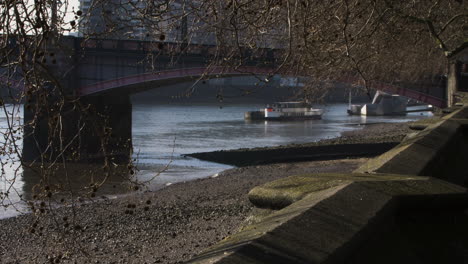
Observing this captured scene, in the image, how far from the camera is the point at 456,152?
353cm

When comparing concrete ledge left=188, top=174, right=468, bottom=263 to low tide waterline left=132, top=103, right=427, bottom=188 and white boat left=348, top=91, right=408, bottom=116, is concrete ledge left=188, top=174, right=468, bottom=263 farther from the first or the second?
white boat left=348, top=91, right=408, bottom=116

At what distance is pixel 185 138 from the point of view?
1486 inches

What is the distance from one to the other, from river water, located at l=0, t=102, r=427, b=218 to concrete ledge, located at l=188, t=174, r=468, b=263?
44.6 ft

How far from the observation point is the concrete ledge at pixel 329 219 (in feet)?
4.79

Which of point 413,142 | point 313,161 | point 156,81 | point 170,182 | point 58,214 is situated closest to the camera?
point 413,142

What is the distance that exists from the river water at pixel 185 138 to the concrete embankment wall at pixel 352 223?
13562 millimetres

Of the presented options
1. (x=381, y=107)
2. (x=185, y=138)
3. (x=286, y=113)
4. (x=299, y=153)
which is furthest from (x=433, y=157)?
(x=381, y=107)

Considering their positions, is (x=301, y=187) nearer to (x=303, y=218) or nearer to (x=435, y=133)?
(x=303, y=218)

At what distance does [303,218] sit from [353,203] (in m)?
0.26

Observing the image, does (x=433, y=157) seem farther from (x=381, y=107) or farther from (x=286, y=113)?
(x=381, y=107)

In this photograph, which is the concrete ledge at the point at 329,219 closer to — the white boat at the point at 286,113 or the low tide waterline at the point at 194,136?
the low tide waterline at the point at 194,136

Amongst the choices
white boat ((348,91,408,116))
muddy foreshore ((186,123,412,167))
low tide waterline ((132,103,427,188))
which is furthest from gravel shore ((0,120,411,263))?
white boat ((348,91,408,116))

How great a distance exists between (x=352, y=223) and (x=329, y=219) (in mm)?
65

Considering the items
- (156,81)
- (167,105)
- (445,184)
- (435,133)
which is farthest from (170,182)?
(167,105)
